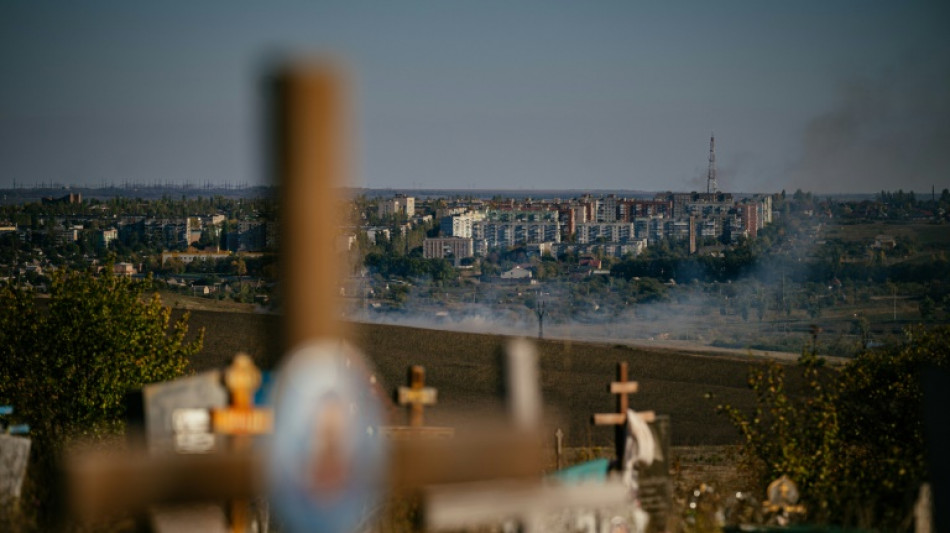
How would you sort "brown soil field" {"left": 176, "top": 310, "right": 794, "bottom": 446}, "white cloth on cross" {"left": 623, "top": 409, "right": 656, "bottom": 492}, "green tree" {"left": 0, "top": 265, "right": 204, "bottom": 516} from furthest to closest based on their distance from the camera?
"brown soil field" {"left": 176, "top": 310, "right": 794, "bottom": 446}, "green tree" {"left": 0, "top": 265, "right": 204, "bottom": 516}, "white cloth on cross" {"left": 623, "top": 409, "right": 656, "bottom": 492}

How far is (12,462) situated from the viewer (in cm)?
862

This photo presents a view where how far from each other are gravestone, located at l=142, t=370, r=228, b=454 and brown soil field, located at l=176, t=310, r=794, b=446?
118 feet

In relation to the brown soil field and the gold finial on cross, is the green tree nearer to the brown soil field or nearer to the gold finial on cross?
the brown soil field

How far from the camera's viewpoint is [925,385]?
6.82 m

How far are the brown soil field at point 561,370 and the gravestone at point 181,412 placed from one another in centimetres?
3585

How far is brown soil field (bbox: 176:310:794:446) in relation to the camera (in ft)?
152

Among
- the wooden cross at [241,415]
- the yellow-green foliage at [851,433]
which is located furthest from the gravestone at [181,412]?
the yellow-green foliage at [851,433]

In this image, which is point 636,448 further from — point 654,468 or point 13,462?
point 13,462

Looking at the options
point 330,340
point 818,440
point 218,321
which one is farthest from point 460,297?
point 330,340

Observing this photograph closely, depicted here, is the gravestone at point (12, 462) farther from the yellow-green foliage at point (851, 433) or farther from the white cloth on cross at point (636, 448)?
the yellow-green foliage at point (851, 433)

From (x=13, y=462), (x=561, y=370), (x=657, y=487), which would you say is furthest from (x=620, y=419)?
(x=561, y=370)

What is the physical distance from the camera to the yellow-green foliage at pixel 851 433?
12952 millimetres

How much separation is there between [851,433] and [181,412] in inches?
785

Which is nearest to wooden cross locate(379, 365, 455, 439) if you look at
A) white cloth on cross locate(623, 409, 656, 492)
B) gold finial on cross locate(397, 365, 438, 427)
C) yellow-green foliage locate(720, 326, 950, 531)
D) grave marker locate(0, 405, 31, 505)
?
gold finial on cross locate(397, 365, 438, 427)
